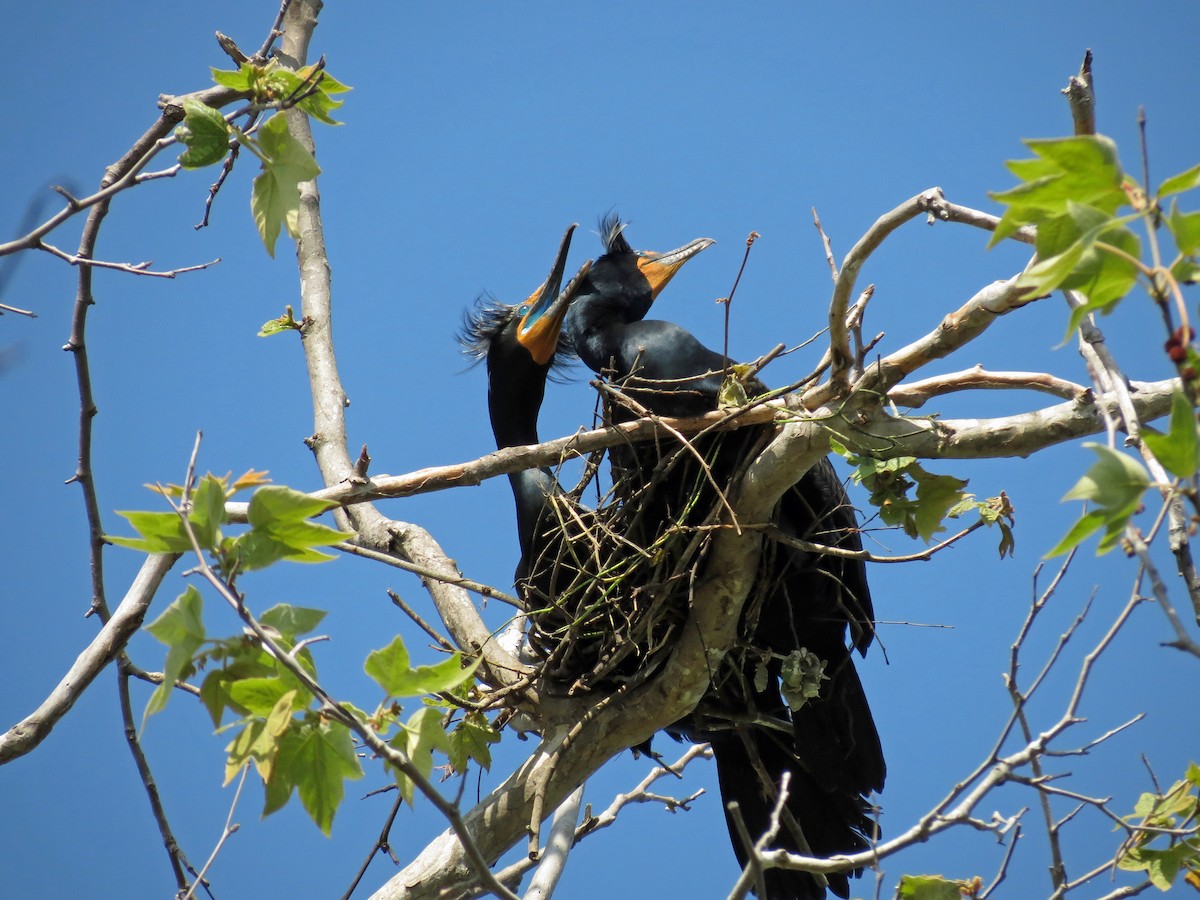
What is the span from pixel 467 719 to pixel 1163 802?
72.1 inches

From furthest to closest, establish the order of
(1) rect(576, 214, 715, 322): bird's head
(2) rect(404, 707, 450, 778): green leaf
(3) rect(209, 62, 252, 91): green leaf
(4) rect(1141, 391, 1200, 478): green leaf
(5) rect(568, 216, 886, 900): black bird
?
(1) rect(576, 214, 715, 322): bird's head
(5) rect(568, 216, 886, 900): black bird
(3) rect(209, 62, 252, 91): green leaf
(2) rect(404, 707, 450, 778): green leaf
(4) rect(1141, 391, 1200, 478): green leaf

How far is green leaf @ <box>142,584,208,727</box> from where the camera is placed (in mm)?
1800

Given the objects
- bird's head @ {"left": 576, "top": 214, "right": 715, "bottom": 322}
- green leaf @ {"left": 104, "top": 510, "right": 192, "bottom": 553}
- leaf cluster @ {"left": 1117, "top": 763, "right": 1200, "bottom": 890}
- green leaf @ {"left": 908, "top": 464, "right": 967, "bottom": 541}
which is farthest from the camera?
bird's head @ {"left": 576, "top": 214, "right": 715, "bottom": 322}

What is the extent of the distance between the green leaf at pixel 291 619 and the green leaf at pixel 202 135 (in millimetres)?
826

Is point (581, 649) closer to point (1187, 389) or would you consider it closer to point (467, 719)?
point (467, 719)

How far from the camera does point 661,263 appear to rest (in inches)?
178

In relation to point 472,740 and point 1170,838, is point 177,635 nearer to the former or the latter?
point 472,740

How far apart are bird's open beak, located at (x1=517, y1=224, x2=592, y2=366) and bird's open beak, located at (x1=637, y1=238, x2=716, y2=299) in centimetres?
30

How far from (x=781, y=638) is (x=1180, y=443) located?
2576 mm

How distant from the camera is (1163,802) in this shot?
2.79 metres

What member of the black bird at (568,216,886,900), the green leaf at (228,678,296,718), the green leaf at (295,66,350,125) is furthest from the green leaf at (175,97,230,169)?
the black bird at (568,216,886,900)

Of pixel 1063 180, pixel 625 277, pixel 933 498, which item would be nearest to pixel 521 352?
pixel 625 277

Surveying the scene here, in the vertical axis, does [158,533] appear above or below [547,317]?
below

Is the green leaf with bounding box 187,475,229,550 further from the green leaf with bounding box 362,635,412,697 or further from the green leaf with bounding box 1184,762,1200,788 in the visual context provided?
the green leaf with bounding box 1184,762,1200,788
